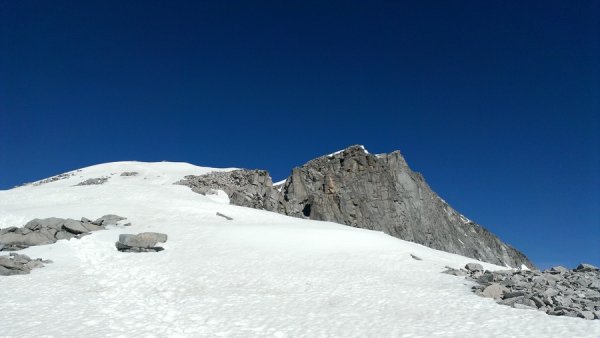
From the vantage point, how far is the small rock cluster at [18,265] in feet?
68.7

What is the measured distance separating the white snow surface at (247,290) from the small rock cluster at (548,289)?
73 centimetres

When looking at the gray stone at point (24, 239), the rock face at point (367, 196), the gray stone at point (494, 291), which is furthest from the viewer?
the rock face at point (367, 196)

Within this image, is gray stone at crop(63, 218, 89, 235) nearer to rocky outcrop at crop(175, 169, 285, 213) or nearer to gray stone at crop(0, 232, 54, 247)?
gray stone at crop(0, 232, 54, 247)

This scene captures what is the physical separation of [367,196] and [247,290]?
6602 cm

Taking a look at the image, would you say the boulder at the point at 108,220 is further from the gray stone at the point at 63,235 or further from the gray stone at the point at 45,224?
the gray stone at the point at 63,235

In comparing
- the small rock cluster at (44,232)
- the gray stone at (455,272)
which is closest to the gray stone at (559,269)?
the gray stone at (455,272)

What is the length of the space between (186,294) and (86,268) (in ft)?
23.3

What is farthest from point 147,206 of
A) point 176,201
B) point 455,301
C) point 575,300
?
point 575,300

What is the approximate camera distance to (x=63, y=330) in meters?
14.3

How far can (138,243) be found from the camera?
87.6ft

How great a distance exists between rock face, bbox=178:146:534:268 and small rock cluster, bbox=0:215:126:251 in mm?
31229

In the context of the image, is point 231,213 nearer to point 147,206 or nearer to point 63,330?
point 147,206

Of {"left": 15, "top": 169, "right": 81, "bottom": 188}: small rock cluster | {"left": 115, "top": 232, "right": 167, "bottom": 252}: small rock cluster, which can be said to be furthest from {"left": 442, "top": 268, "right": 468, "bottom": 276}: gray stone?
{"left": 15, "top": 169, "right": 81, "bottom": 188}: small rock cluster

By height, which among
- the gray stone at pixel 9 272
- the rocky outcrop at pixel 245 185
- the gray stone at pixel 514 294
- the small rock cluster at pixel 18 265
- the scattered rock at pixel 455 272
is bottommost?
the gray stone at pixel 9 272
